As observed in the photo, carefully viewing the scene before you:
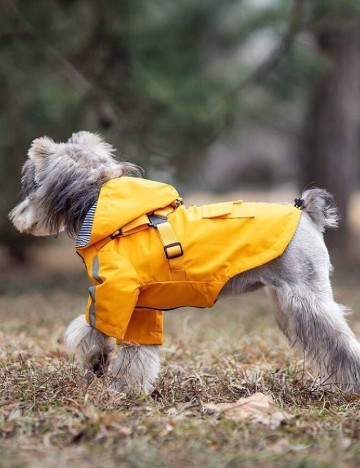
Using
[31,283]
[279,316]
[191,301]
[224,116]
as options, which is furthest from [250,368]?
[31,283]

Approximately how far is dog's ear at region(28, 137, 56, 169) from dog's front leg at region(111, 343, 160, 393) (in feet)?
4.56

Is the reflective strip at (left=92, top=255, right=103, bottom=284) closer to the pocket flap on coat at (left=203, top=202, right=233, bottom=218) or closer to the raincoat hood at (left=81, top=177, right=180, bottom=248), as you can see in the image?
the raincoat hood at (left=81, top=177, right=180, bottom=248)

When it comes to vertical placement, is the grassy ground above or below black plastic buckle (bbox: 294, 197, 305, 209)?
below

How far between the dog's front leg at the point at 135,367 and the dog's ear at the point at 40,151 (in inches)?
54.7

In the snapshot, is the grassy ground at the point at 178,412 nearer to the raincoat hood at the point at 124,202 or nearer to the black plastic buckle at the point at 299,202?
the raincoat hood at the point at 124,202

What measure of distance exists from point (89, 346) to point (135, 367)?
1.23 feet

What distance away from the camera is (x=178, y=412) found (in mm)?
4121

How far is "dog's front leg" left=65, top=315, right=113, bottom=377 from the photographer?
4789mm

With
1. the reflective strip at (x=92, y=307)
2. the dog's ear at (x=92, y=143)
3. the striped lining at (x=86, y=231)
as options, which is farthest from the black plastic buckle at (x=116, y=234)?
the dog's ear at (x=92, y=143)

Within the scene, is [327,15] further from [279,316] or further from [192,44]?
[279,316]

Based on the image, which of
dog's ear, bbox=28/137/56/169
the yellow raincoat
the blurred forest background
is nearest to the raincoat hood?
the yellow raincoat

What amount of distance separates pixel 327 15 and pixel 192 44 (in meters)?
2.57

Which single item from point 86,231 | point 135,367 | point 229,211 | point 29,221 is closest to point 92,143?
point 29,221

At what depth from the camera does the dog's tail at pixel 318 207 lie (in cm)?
473
